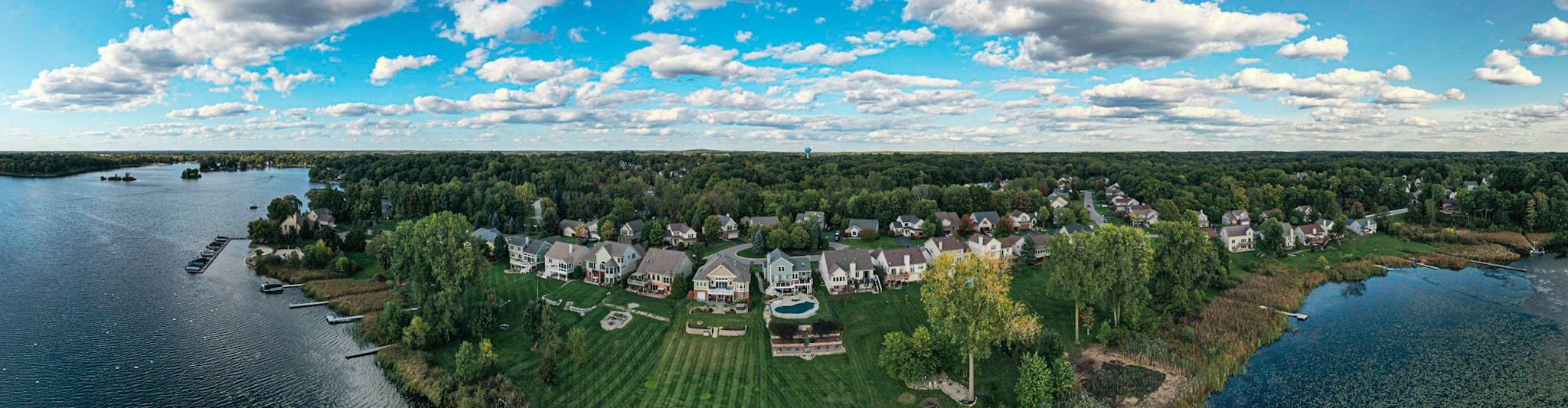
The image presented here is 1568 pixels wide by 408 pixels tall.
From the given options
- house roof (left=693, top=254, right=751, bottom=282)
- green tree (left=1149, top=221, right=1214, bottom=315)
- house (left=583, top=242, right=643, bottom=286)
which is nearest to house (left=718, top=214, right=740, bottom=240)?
house (left=583, top=242, right=643, bottom=286)

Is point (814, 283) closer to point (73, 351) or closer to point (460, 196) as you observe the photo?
point (73, 351)

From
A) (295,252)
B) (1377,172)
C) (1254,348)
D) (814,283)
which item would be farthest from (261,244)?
(1377,172)

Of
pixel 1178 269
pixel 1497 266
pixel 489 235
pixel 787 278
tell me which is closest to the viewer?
pixel 1178 269

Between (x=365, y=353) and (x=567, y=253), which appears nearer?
(x=365, y=353)

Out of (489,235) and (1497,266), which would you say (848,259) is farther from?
(1497,266)

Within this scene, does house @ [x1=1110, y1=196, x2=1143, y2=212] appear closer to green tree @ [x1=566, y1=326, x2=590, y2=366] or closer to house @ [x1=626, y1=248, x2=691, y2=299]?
house @ [x1=626, y1=248, x2=691, y2=299]

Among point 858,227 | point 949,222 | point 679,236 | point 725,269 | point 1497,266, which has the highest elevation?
point 725,269

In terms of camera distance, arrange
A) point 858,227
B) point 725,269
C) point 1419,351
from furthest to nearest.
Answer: point 858,227 < point 725,269 < point 1419,351

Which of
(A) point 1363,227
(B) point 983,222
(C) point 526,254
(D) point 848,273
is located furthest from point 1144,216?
(C) point 526,254
